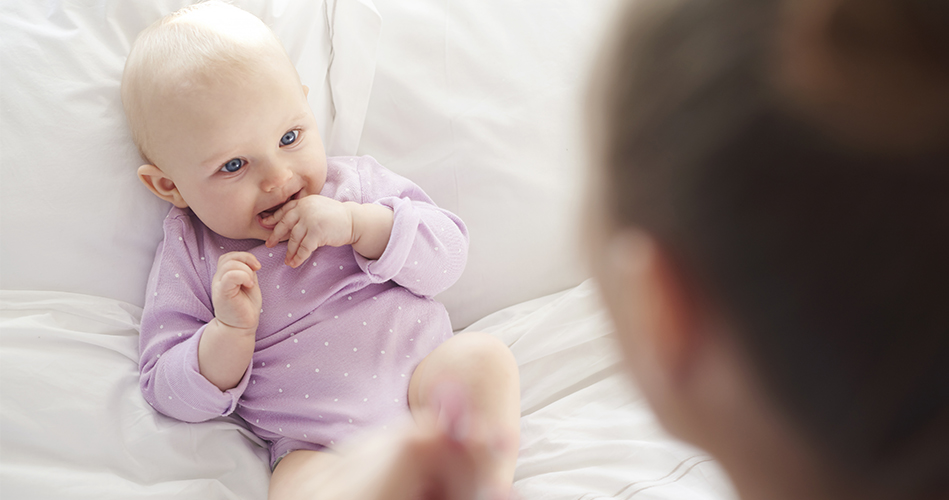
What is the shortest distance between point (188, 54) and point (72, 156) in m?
0.27

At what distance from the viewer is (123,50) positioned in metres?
1.02

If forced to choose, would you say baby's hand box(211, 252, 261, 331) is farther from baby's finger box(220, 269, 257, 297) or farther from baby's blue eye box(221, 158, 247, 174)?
baby's blue eye box(221, 158, 247, 174)

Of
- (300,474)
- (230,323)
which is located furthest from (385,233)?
(300,474)

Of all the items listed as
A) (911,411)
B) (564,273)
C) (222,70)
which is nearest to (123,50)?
(222,70)

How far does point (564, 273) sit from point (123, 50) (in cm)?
83

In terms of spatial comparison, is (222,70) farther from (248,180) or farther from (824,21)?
(824,21)

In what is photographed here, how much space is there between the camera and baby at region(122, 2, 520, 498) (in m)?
0.88

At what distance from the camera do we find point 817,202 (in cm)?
34

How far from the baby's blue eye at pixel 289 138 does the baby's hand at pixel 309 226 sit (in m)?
0.08

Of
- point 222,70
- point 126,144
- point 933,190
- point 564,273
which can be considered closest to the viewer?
point 933,190

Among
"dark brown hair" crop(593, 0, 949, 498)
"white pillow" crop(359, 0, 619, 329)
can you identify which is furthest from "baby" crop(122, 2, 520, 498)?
"dark brown hair" crop(593, 0, 949, 498)

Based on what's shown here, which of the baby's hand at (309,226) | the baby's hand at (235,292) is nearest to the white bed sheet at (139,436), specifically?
the baby's hand at (235,292)

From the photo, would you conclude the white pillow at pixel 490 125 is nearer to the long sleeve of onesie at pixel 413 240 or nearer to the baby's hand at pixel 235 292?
the long sleeve of onesie at pixel 413 240

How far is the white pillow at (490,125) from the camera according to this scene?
3.84ft
